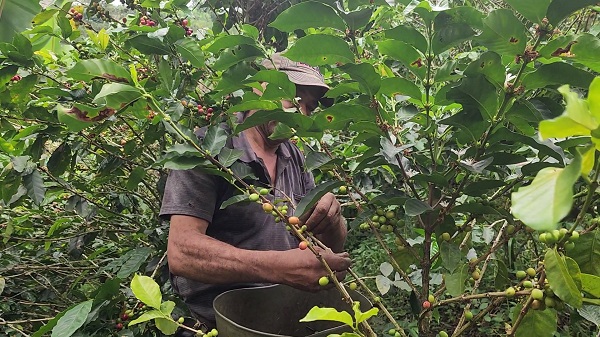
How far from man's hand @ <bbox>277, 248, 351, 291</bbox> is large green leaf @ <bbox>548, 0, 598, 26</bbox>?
2.04ft

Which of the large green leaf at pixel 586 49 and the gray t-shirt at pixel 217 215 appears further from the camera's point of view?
the gray t-shirt at pixel 217 215

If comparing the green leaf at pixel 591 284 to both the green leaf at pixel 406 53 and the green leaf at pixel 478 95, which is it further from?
the green leaf at pixel 406 53

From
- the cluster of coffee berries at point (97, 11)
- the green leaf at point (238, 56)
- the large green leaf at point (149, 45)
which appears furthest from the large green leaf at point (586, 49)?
the cluster of coffee berries at point (97, 11)

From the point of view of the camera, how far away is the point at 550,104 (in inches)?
32.2

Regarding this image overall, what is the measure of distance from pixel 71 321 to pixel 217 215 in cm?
51

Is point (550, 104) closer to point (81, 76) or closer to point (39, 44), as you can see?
point (81, 76)

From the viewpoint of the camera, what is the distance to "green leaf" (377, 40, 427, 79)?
2.92ft

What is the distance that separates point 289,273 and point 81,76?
65cm

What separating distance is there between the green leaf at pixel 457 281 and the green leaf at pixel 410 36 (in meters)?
0.45

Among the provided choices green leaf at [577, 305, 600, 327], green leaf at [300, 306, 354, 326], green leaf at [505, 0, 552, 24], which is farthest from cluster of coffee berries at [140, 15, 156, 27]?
green leaf at [577, 305, 600, 327]

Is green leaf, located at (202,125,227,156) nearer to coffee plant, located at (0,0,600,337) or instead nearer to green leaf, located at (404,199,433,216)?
coffee plant, located at (0,0,600,337)

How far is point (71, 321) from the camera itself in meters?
1.27

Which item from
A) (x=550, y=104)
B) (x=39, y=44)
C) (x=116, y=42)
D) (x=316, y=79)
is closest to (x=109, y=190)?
(x=116, y=42)

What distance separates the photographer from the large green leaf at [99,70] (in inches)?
39.4
